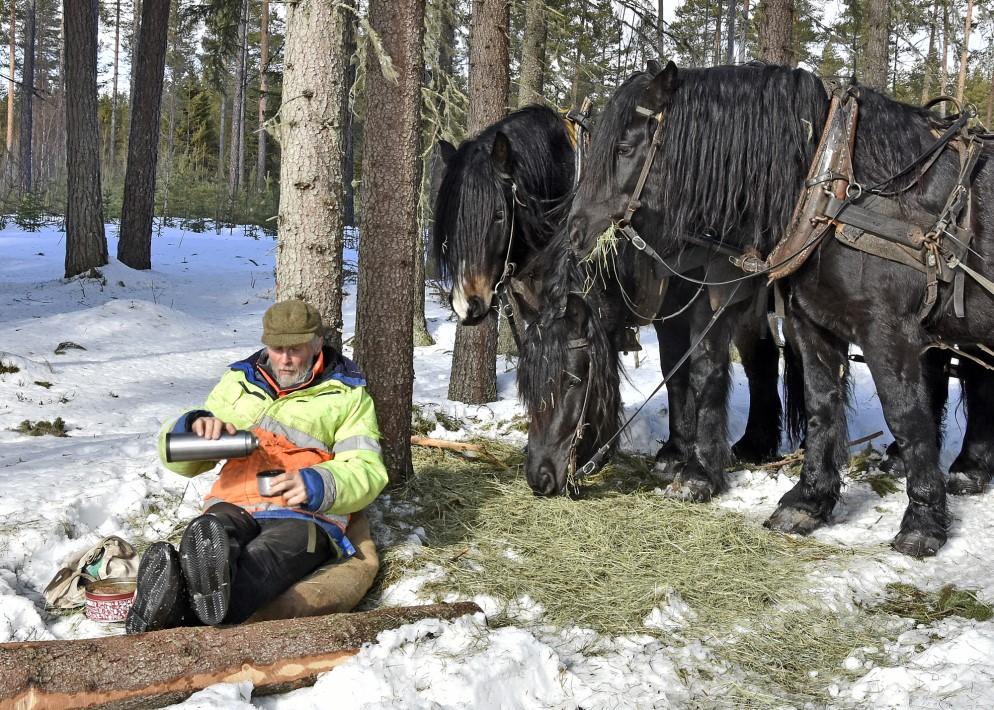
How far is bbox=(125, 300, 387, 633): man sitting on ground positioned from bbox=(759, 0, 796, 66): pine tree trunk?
5.84m

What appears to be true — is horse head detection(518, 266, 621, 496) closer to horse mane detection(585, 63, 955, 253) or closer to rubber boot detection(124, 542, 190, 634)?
horse mane detection(585, 63, 955, 253)

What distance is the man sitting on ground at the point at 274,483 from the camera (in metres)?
2.53

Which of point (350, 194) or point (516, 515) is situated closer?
point (516, 515)

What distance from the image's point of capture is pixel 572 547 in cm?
374

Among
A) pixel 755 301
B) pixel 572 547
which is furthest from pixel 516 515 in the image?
→ pixel 755 301

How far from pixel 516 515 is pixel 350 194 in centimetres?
1566

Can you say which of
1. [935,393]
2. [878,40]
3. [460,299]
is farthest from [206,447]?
[878,40]

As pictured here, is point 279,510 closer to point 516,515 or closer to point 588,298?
point 516,515

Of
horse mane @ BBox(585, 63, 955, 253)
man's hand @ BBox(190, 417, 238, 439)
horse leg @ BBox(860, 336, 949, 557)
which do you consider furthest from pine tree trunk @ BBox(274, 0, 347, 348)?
horse leg @ BBox(860, 336, 949, 557)

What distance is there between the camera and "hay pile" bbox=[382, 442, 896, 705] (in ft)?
9.62

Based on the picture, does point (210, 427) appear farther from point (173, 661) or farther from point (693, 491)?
point (693, 491)

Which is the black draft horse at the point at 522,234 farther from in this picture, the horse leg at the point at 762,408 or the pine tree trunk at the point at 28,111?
the pine tree trunk at the point at 28,111

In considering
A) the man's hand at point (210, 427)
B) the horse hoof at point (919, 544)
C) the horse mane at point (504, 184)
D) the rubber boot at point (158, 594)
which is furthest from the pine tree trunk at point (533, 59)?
the rubber boot at point (158, 594)

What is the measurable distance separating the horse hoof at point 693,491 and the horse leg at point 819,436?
409 mm
